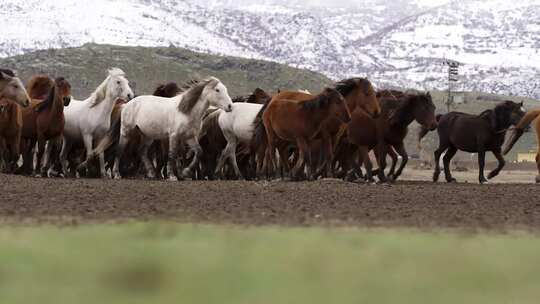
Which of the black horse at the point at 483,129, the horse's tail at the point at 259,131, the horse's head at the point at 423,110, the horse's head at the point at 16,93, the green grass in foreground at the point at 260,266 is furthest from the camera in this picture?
the black horse at the point at 483,129

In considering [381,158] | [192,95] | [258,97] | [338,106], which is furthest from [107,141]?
[258,97]

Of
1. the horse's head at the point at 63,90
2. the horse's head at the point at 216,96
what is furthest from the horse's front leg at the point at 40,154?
the horse's head at the point at 216,96

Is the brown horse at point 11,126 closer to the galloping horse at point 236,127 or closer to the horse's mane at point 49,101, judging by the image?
the horse's mane at point 49,101

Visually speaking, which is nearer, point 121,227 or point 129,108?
point 121,227

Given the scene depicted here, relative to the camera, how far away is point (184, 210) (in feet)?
44.8

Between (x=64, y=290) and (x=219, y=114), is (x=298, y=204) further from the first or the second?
(x=219, y=114)

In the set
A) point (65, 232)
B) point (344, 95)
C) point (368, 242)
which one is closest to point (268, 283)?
point (368, 242)

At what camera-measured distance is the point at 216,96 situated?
2362cm

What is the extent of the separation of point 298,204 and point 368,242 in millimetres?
5487

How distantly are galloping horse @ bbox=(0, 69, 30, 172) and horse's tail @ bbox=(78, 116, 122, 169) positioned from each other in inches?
57.7

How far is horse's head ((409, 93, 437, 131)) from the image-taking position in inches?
945

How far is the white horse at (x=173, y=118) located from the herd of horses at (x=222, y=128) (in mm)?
21

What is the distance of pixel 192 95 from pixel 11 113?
12.2ft

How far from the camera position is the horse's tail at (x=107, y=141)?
23.8m
